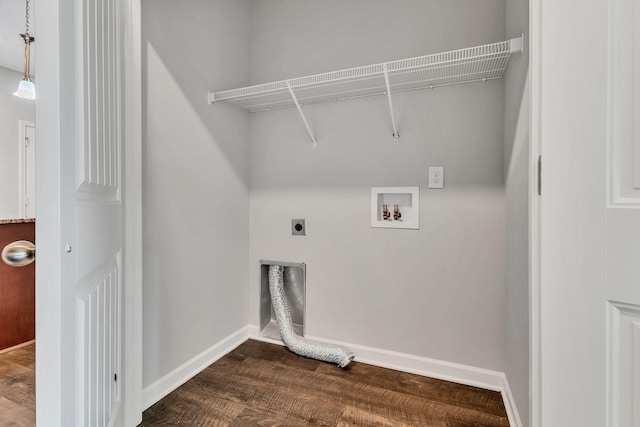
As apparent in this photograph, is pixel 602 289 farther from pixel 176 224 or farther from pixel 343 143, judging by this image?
pixel 176 224

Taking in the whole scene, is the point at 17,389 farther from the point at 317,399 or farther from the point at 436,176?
the point at 436,176

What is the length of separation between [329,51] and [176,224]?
1.45 m

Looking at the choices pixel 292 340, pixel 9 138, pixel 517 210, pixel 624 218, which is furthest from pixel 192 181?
pixel 9 138

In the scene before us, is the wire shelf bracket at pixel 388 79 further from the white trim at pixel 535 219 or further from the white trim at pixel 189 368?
the white trim at pixel 189 368

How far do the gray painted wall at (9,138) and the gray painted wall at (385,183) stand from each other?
2.88 meters

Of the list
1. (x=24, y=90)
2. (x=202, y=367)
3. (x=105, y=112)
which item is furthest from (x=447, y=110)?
(x=24, y=90)

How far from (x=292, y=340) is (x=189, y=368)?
2.08ft

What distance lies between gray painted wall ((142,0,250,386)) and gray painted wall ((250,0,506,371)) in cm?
16

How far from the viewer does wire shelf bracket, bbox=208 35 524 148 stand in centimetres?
135

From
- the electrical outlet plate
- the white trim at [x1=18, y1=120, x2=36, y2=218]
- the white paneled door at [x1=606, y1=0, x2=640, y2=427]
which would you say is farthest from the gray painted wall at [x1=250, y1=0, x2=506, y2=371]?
the white trim at [x1=18, y1=120, x2=36, y2=218]

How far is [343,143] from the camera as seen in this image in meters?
1.92

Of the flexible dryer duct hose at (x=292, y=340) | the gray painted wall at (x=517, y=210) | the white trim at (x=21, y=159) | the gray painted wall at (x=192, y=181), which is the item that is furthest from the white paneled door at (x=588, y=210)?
the white trim at (x=21, y=159)

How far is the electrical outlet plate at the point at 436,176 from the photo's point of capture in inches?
66.2

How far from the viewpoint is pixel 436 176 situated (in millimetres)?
1692
